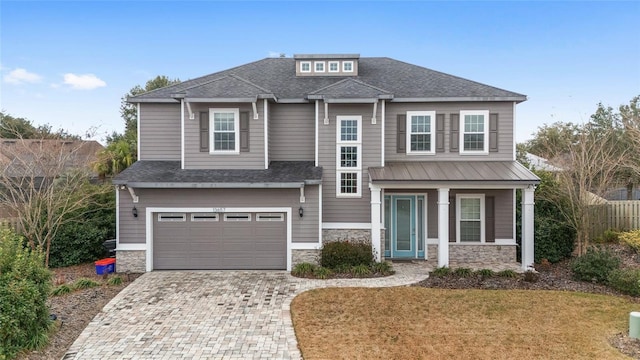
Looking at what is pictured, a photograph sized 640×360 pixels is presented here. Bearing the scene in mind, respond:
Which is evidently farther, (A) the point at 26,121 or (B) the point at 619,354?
(A) the point at 26,121

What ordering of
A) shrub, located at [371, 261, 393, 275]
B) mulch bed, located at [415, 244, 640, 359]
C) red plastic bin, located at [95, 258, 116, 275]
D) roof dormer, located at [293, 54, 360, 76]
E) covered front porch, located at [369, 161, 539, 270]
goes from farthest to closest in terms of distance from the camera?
1. roof dormer, located at [293, 54, 360, 76]
2. covered front porch, located at [369, 161, 539, 270]
3. red plastic bin, located at [95, 258, 116, 275]
4. shrub, located at [371, 261, 393, 275]
5. mulch bed, located at [415, 244, 640, 359]

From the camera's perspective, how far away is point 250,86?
1188cm

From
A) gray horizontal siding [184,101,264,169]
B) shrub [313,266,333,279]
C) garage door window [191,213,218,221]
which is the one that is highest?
gray horizontal siding [184,101,264,169]

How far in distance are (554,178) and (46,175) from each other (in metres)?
18.0

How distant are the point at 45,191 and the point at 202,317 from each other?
7.81 meters

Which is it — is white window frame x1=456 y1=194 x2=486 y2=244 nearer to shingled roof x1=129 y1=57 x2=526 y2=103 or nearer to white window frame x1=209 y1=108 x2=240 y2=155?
shingled roof x1=129 y1=57 x2=526 y2=103

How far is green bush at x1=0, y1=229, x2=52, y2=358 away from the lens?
217 inches

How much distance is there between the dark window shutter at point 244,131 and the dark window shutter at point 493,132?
872cm

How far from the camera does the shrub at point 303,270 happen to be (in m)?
10.6

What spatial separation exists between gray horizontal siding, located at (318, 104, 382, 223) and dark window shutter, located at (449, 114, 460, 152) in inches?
109

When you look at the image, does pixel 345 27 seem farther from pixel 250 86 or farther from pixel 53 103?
pixel 53 103

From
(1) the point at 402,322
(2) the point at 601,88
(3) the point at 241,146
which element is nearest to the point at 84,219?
(3) the point at 241,146

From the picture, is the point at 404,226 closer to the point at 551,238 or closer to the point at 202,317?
the point at 551,238

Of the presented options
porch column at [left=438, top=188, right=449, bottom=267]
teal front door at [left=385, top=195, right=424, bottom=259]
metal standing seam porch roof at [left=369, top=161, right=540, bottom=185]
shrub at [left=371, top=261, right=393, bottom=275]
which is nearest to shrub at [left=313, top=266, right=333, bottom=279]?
shrub at [left=371, top=261, right=393, bottom=275]
